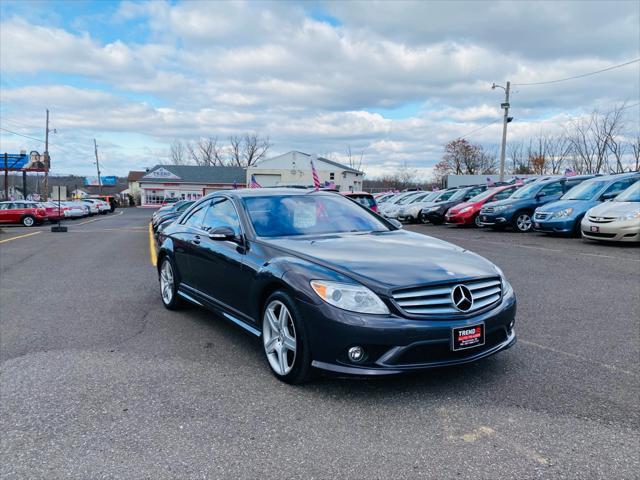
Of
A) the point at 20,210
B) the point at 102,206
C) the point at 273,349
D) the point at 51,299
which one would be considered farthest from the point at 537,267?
the point at 102,206

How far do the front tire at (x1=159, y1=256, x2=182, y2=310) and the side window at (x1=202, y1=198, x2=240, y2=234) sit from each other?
919mm

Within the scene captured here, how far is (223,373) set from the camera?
13.4 feet

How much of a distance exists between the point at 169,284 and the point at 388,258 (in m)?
3.58

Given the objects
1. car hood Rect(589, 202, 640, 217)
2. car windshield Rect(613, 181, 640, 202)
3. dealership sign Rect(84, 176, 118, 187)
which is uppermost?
dealership sign Rect(84, 176, 118, 187)

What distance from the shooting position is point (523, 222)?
15773 millimetres

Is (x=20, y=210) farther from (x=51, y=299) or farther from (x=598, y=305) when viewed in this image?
(x=598, y=305)

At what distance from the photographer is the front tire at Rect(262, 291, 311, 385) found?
354 cm

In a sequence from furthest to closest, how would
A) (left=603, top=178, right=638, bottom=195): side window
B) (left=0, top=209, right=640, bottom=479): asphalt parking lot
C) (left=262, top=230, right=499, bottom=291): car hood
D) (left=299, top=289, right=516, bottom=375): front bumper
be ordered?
1. (left=603, top=178, right=638, bottom=195): side window
2. (left=262, top=230, right=499, bottom=291): car hood
3. (left=299, top=289, right=516, bottom=375): front bumper
4. (left=0, top=209, right=640, bottom=479): asphalt parking lot

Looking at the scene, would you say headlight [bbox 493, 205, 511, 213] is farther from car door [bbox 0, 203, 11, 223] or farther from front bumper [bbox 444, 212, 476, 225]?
car door [bbox 0, 203, 11, 223]

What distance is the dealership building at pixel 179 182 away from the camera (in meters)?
74.3

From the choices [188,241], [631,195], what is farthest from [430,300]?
[631,195]

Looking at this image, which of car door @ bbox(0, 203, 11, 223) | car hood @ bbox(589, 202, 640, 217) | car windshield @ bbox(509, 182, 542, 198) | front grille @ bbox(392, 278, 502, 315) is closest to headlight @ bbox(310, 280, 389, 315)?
front grille @ bbox(392, 278, 502, 315)

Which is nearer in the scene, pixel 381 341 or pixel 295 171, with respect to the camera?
pixel 381 341

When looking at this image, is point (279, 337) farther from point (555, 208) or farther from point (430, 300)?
point (555, 208)
